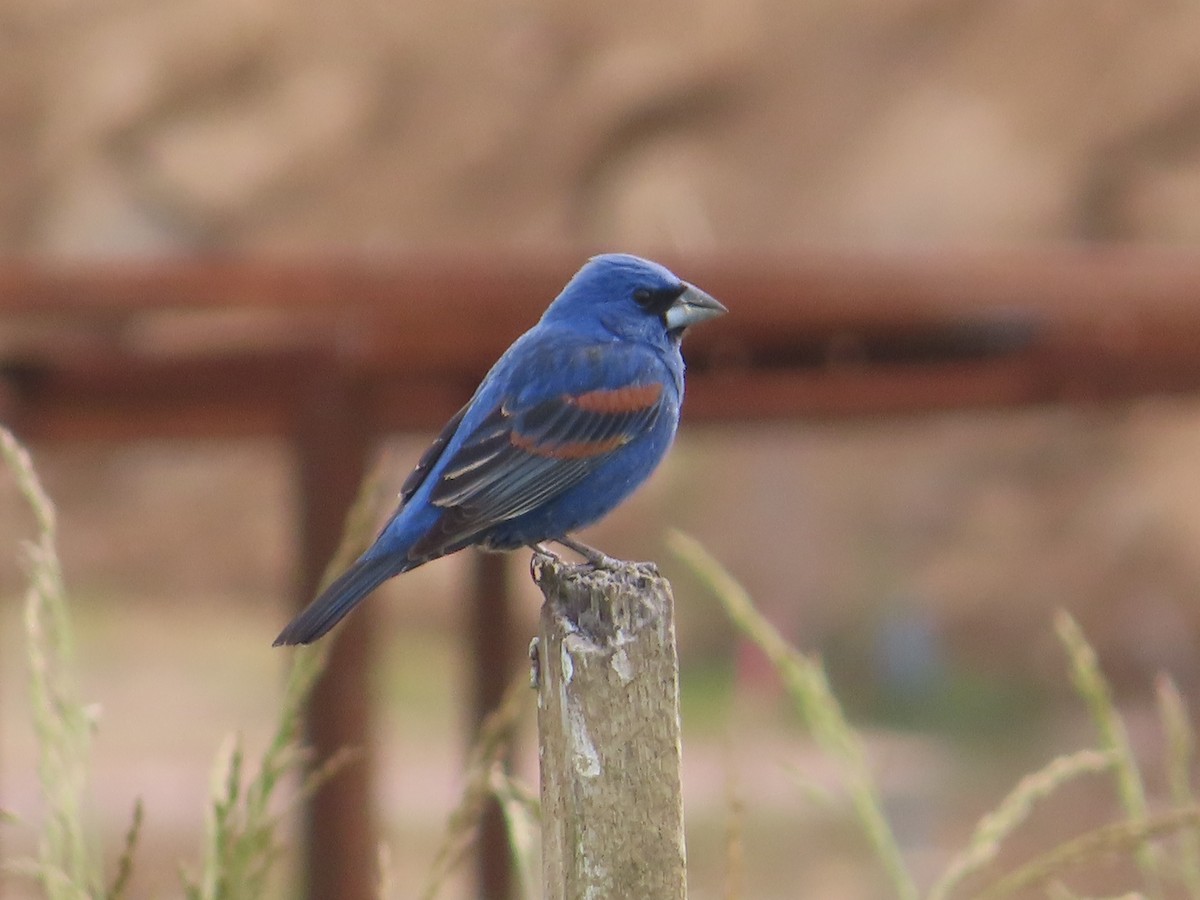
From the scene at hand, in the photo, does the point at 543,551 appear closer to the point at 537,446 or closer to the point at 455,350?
the point at 537,446

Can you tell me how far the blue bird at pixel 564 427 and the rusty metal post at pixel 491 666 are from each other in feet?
8.10

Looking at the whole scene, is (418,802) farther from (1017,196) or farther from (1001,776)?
(1017,196)

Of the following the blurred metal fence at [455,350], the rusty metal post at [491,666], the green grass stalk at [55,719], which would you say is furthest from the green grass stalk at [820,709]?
the rusty metal post at [491,666]

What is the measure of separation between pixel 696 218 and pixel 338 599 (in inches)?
555

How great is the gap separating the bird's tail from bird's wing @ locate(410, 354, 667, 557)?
0.19m

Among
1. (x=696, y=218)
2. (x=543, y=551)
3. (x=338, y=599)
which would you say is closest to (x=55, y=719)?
(x=338, y=599)

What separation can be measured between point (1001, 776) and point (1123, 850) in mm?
10635

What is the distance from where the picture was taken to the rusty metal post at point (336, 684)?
3.91 m

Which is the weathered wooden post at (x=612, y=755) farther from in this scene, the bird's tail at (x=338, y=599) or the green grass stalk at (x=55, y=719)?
the green grass stalk at (x=55, y=719)

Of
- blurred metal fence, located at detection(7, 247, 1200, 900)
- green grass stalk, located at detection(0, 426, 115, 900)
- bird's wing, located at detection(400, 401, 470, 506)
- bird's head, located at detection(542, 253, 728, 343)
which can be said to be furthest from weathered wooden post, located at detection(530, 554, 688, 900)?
blurred metal fence, located at detection(7, 247, 1200, 900)

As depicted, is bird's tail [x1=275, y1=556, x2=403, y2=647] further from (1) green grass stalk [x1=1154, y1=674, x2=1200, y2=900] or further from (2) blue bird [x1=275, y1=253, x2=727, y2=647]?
(1) green grass stalk [x1=1154, y1=674, x2=1200, y2=900]

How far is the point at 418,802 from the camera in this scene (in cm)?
1139

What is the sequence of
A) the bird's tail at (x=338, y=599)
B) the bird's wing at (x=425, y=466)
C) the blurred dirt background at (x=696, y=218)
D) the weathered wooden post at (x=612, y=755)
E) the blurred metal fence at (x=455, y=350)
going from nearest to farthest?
the weathered wooden post at (x=612, y=755), the bird's tail at (x=338, y=599), the bird's wing at (x=425, y=466), the blurred metal fence at (x=455, y=350), the blurred dirt background at (x=696, y=218)

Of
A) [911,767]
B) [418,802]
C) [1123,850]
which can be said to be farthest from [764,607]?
[1123,850]
